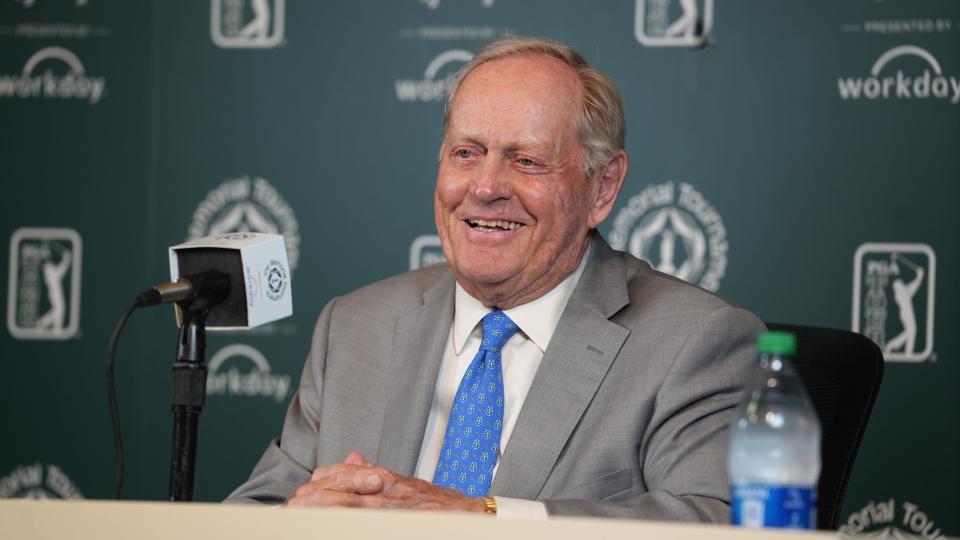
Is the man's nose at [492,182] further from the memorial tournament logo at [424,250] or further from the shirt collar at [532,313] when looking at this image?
the memorial tournament logo at [424,250]

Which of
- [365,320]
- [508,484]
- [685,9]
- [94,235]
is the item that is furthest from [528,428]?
[94,235]

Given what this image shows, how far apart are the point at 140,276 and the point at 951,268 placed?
8.64ft

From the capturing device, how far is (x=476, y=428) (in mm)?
2600

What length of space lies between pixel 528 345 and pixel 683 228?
141 centimetres

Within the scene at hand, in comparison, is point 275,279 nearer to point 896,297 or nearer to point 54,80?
point 896,297

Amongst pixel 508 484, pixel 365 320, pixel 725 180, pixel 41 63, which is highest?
pixel 41 63

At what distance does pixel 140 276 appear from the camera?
4.28 metres

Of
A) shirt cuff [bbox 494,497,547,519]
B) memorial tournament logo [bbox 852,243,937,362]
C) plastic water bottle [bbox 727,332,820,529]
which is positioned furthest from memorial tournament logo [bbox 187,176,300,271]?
plastic water bottle [bbox 727,332,820,529]

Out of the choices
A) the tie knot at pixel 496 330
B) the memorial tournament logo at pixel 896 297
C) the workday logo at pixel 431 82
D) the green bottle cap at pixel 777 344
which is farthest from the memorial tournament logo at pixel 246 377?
the green bottle cap at pixel 777 344

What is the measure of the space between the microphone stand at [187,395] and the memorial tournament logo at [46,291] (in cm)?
228

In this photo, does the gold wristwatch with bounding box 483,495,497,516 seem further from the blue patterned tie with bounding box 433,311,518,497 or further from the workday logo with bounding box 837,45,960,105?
the workday logo with bounding box 837,45,960,105

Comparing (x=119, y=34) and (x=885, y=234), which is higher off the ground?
(x=119, y=34)

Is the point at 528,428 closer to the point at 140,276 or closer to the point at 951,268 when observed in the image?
the point at 951,268

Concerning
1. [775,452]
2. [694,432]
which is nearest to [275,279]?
[694,432]
